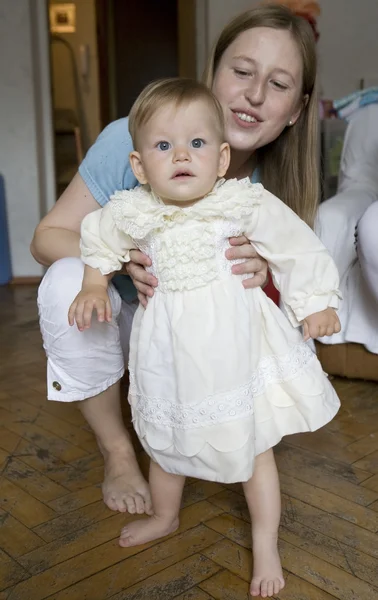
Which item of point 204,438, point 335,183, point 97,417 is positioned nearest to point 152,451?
point 204,438

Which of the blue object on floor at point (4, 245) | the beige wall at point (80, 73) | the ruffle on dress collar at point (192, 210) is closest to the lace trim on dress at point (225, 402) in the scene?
the ruffle on dress collar at point (192, 210)

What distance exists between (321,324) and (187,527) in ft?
1.28

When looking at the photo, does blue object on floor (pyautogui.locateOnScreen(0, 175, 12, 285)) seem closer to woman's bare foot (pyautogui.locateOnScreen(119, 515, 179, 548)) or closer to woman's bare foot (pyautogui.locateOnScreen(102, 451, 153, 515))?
woman's bare foot (pyautogui.locateOnScreen(102, 451, 153, 515))

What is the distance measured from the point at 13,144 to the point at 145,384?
266cm

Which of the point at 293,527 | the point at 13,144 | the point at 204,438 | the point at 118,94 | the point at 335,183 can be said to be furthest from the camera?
the point at 118,94

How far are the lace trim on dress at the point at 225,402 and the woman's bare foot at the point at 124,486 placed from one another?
0.22 m

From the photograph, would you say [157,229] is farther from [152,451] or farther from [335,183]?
[335,183]

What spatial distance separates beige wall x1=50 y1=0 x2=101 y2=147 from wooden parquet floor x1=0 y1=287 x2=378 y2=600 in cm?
426

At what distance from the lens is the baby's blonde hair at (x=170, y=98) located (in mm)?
813

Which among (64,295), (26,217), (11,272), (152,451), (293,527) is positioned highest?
(64,295)

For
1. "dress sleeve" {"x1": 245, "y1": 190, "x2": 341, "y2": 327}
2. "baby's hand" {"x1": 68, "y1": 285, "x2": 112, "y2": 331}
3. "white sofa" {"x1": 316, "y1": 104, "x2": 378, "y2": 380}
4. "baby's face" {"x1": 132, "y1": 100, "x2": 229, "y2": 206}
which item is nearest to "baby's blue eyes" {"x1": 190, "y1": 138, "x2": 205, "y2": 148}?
"baby's face" {"x1": 132, "y1": 100, "x2": 229, "y2": 206}

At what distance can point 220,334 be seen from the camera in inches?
32.4

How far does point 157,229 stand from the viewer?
2.81 ft

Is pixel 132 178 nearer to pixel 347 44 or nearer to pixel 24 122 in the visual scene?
pixel 24 122
